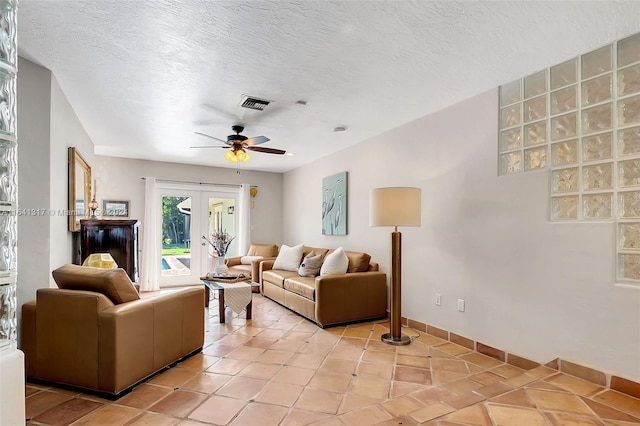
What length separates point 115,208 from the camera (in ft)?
20.1

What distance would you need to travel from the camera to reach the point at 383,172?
4500mm

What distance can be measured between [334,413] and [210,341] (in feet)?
5.99

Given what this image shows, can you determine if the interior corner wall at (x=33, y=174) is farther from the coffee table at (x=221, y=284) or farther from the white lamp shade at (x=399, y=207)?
the white lamp shade at (x=399, y=207)

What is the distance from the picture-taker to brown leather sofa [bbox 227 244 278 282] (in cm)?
607

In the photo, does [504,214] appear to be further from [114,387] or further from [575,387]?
[114,387]

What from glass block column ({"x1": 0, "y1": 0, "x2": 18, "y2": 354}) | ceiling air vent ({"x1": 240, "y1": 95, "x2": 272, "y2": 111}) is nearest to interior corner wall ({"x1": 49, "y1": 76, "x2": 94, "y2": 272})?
ceiling air vent ({"x1": 240, "y1": 95, "x2": 272, "y2": 111})

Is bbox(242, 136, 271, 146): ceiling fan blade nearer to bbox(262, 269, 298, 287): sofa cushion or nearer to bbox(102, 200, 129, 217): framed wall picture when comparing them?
bbox(262, 269, 298, 287): sofa cushion

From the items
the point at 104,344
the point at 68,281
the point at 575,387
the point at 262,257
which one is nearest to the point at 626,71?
the point at 575,387

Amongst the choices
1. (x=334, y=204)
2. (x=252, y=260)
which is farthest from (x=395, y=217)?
(x=252, y=260)

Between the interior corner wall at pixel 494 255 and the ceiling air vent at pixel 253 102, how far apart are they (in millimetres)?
1723

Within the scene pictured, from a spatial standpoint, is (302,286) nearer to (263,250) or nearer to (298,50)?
(263,250)

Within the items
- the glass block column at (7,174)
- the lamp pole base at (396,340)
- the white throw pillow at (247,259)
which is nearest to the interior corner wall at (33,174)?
the glass block column at (7,174)

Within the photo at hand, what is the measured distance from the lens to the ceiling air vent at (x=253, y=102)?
10.7 feet

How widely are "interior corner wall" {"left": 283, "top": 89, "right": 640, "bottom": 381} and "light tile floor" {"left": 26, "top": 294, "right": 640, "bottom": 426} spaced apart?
29 centimetres
